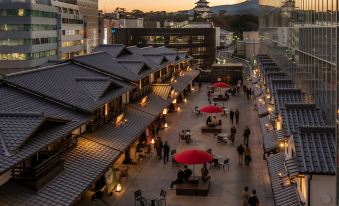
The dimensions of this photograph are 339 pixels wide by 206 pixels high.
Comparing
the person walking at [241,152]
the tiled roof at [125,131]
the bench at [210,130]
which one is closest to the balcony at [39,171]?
the tiled roof at [125,131]

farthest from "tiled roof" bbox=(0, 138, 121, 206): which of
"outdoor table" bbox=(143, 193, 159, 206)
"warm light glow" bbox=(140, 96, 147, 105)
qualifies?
"warm light glow" bbox=(140, 96, 147, 105)

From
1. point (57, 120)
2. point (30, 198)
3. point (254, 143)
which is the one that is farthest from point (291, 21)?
point (30, 198)

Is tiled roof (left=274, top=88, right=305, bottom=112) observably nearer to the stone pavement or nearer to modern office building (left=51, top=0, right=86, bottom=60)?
the stone pavement

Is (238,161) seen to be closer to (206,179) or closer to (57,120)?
(206,179)

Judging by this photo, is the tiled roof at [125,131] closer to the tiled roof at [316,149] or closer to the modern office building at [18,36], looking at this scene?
the tiled roof at [316,149]

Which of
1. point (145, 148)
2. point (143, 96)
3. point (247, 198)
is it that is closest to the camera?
point (247, 198)

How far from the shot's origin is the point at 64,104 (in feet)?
71.0

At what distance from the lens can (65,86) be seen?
2483 cm

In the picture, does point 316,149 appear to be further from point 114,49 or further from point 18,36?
point 18,36

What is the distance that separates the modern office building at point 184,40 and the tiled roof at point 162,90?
5564cm

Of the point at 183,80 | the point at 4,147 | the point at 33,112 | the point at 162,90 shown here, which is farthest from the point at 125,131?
the point at 183,80

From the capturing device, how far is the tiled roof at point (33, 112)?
13781 millimetres

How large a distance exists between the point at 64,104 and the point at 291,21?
20.3 metres

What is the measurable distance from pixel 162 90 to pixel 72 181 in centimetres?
2506
